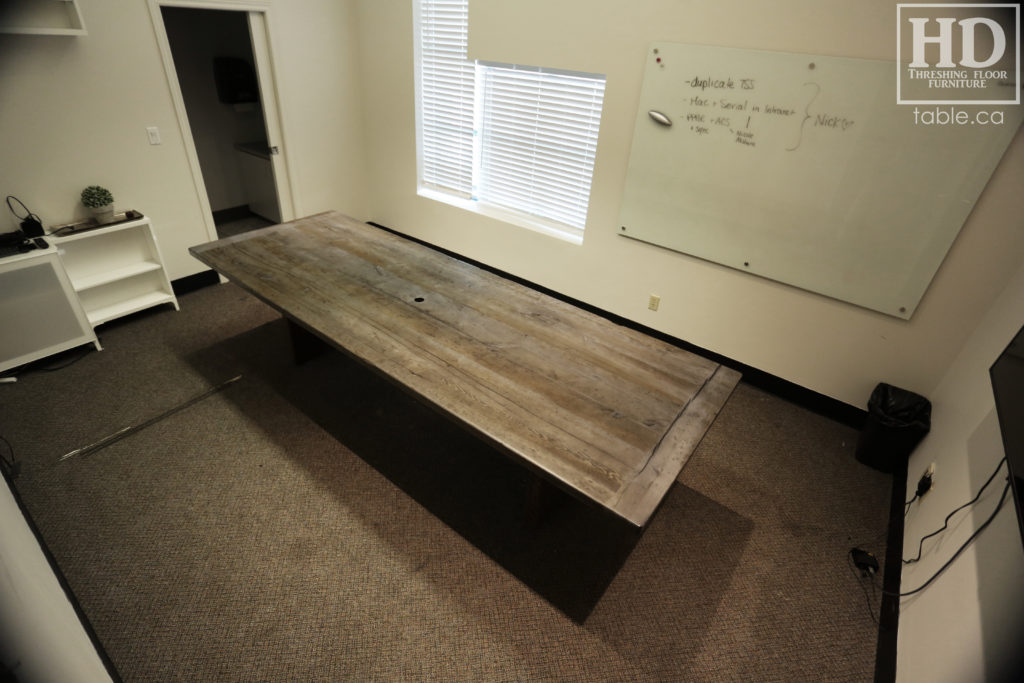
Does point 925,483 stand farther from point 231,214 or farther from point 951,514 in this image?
point 231,214

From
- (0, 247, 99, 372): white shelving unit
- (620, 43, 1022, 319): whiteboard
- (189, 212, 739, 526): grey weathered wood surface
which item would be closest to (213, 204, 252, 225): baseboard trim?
(0, 247, 99, 372): white shelving unit

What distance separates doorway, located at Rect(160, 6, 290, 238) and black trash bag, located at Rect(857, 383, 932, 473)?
14.5 ft

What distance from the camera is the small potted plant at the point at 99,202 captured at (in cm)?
280

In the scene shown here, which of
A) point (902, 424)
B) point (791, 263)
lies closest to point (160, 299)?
point (791, 263)

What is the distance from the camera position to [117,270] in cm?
313

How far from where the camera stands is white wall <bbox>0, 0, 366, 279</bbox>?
257 cm

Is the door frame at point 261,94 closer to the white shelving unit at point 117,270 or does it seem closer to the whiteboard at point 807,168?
the white shelving unit at point 117,270

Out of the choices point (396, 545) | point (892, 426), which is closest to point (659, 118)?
point (892, 426)

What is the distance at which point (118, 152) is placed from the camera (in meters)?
2.94

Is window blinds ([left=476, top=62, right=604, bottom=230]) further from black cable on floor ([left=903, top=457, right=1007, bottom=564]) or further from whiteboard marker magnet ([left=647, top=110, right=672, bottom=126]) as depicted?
black cable on floor ([left=903, top=457, right=1007, bottom=564])

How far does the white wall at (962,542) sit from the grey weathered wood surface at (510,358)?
0.82 meters

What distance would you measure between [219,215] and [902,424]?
→ 570 cm

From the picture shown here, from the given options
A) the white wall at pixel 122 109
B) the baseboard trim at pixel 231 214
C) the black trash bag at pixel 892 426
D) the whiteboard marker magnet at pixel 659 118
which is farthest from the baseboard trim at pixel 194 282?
the black trash bag at pixel 892 426

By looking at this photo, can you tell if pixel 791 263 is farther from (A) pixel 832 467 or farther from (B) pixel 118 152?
(B) pixel 118 152
